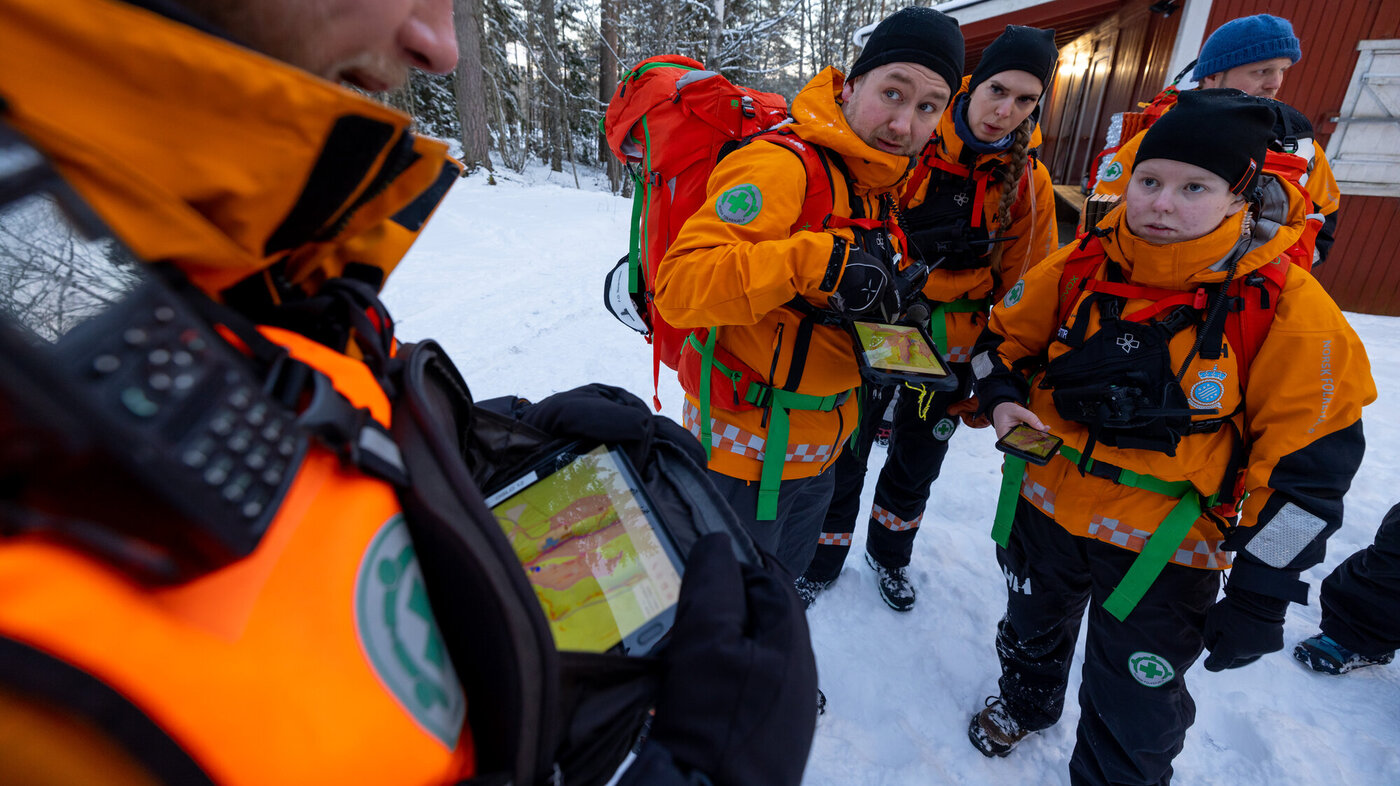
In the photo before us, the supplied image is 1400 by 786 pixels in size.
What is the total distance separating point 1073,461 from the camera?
1.98 metres

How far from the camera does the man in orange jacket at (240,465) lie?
366mm

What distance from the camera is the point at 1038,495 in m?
2.14

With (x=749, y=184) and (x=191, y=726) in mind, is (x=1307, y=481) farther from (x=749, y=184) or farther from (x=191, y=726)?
(x=191, y=726)

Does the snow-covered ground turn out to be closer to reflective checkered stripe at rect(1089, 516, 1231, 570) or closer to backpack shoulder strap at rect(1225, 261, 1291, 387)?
reflective checkered stripe at rect(1089, 516, 1231, 570)

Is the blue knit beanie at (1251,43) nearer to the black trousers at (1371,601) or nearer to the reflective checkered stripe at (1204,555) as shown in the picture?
the black trousers at (1371,601)

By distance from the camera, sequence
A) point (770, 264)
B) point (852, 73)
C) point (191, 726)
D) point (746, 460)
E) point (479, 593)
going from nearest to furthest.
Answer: point (191, 726) < point (479, 593) < point (770, 264) < point (852, 73) < point (746, 460)

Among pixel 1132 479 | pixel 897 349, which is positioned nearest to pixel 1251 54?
pixel 1132 479

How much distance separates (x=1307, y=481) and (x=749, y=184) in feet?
5.86

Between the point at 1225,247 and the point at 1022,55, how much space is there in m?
1.52

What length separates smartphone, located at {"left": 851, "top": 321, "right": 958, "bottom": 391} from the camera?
5.62 ft

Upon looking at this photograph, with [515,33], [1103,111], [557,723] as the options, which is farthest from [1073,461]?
[515,33]

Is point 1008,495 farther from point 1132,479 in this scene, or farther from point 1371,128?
point 1371,128

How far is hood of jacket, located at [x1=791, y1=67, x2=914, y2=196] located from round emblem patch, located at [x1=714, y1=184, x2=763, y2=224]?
333 millimetres

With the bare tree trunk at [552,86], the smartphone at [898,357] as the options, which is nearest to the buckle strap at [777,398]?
the smartphone at [898,357]
